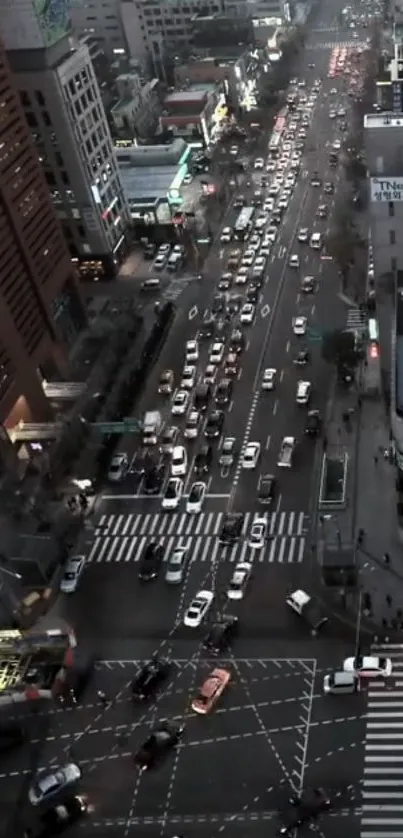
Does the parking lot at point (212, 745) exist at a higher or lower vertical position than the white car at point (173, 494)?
lower

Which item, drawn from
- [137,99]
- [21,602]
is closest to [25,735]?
[21,602]

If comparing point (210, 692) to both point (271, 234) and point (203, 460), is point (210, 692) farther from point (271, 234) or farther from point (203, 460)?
point (271, 234)

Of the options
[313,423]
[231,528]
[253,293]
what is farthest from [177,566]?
[253,293]

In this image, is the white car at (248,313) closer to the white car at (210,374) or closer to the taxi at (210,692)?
the white car at (210,374)

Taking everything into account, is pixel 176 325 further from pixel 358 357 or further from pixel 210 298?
pixel 358 357

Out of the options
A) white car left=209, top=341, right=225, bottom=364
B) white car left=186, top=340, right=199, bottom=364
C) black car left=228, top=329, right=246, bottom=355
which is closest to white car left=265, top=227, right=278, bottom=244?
black car left=228, top=329, right=246, bottom=355

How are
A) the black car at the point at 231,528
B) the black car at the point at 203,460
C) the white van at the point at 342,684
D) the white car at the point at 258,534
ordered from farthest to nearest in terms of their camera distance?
1. the black car at the point at 203,460
2. the black car at the point at 231,528
3. the white car at the point at 258,534
4. the white van at the point at 342,684

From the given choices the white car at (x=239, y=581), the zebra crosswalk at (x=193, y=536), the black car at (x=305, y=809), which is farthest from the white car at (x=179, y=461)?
the black car at (x=305, y=809)
